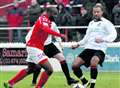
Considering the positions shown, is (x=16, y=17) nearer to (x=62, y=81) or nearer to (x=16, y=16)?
(x=16, y=16)

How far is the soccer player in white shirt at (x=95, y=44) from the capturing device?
12492 mm

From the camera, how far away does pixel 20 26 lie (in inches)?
814

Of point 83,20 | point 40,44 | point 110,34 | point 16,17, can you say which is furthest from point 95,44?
point 16,17

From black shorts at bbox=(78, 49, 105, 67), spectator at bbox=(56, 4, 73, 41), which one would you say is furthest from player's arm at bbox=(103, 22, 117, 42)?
spectator at bbox=(56, 4, 73, 41)

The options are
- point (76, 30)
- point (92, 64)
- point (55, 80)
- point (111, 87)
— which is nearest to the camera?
point (92, 64)

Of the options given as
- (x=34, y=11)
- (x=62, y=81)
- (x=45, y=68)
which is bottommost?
(x=62, y=81)

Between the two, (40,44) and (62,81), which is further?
(62,81)

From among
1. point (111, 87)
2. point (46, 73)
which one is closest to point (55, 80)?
point (111, 87)

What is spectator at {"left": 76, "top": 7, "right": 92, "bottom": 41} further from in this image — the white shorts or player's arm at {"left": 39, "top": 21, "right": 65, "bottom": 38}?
player's arm at {"left": 39, "top": 21, "right": 65, "bottom": 38}

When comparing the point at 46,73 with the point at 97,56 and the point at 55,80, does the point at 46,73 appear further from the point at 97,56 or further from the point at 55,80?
the point at 55,80

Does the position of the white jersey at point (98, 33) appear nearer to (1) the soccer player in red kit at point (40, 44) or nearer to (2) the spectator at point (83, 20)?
(1) the soccer player in red kit at point (40, 44)

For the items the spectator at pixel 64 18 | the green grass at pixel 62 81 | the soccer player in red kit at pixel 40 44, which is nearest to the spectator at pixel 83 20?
the spectator at pixel 64 18

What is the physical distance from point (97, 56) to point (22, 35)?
7.66 meters

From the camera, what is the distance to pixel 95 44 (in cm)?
1284
